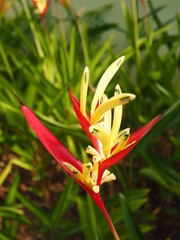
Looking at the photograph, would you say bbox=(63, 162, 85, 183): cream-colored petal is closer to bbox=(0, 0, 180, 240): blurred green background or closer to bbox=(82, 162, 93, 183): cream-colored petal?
bbox=(82, 162, 93, 183): cream-colored petal

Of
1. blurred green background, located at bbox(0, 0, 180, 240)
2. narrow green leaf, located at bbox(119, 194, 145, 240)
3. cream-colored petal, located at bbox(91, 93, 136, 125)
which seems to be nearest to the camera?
cream-colored petal, located at bbox(91, 93, 136, 125)

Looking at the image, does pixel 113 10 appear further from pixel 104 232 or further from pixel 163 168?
pixel 104 232

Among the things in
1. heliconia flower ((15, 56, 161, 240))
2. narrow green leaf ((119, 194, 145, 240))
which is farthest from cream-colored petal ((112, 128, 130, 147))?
narrow green leaf ((119, 194, 145, 240))

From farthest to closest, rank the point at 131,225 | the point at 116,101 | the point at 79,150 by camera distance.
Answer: the point at 79,150
the point at 131,225
the point at 116,101

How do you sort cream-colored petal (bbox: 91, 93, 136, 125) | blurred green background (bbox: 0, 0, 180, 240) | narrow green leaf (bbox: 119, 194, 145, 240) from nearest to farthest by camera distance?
cream-colored petal (bbox: 91, 93, 136, 125) → narrow green leaf (bbox: 119, 194, 145, 240) → blurred green background (bbox: 0, 0, 180, 240)

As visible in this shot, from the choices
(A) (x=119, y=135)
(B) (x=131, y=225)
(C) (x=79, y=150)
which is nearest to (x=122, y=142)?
(A) (x=119, y=135)

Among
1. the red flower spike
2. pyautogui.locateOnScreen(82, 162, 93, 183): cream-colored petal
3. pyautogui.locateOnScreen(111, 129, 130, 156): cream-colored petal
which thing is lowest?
pyautogui.locateOnScreen(82, 162, 93, 183): cream-colored petal

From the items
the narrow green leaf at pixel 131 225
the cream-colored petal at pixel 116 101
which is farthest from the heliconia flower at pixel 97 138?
the narrow green leaf at pixel 131 225

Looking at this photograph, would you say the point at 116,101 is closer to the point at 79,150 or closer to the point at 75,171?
the point at 75,171
